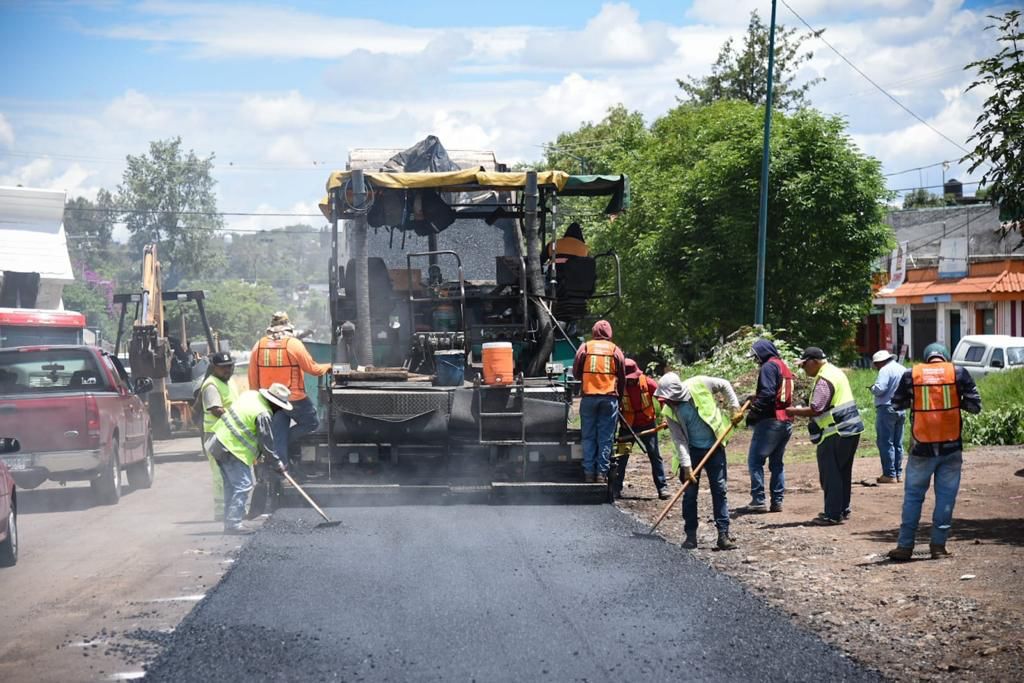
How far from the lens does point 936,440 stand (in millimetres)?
9703

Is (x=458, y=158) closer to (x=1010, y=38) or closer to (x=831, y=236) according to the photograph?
(x=1010, y=38)

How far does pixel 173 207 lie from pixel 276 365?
6613 cm

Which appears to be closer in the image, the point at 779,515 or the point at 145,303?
the point at 779,515

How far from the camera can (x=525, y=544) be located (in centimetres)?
1041

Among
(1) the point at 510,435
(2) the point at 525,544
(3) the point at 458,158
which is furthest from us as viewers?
(3) the point at 458,158

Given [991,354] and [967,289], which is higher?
[967,289]

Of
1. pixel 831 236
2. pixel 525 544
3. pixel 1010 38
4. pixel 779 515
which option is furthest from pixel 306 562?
pixel 831 236

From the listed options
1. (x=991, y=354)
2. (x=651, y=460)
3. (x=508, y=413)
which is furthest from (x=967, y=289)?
(x=508, y=413)

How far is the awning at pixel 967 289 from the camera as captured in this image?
46.0 meters

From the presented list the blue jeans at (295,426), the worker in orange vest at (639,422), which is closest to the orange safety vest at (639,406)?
the worker in orange vest at (639,422)

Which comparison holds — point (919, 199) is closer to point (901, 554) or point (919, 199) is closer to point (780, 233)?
point (780, 233)

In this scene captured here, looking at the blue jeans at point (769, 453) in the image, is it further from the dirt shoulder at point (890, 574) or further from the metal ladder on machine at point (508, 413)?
the metal ladder on machine at point (508, 413)

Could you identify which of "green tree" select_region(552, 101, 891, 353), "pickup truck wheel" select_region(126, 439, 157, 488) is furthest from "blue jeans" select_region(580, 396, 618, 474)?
"green tree" select_region(552, 101, 891, 353)

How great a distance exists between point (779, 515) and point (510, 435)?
9.11 feet
